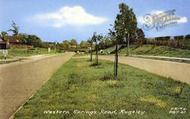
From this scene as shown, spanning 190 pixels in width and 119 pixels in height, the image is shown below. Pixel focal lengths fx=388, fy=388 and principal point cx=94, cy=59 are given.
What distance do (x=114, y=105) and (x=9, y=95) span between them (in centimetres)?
584

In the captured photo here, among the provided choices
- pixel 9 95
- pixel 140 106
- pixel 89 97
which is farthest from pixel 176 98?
pixel 9 95

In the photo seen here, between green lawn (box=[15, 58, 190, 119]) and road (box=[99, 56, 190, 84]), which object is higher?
green lawn (box=[15, 58, 190, 119])

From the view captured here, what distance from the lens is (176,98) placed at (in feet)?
42.8

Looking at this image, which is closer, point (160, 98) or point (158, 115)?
point (158, 115)

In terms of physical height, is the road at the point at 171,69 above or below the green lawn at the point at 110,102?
below

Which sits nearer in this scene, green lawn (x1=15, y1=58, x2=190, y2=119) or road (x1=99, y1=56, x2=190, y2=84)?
green lawn (x1=15, y1=58, x2=190, y2=119)

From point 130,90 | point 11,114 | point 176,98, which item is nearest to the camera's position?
point 11,114

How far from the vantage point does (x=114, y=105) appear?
1166cm

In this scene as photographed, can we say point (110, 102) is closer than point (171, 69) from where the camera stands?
Yes

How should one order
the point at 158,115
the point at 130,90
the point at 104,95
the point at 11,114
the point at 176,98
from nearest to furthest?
the point at 158,115 → the point at 11,114 → the point at 176,98 → the point at 104,95 → the point at 130,90

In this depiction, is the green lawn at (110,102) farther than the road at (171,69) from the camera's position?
No

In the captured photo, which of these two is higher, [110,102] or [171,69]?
[110,102]

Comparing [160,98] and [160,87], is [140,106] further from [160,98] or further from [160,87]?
[160,87]

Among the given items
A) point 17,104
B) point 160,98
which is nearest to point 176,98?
point 160,98
